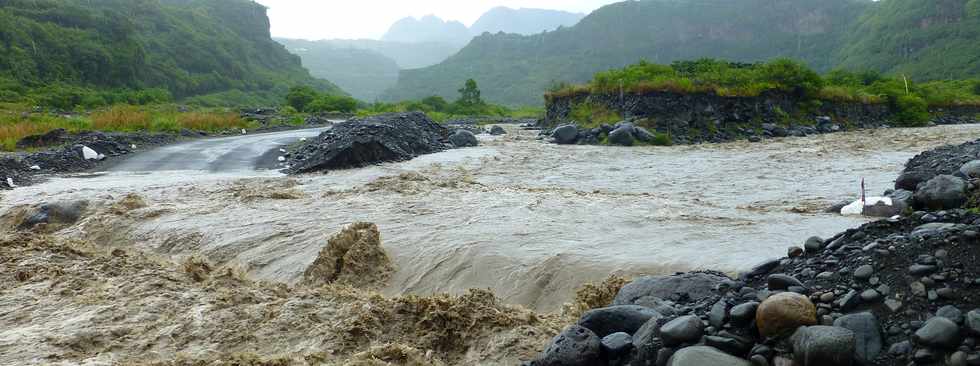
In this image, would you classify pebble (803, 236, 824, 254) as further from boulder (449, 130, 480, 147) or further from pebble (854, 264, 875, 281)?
boulder (449, 130, 480, 147)

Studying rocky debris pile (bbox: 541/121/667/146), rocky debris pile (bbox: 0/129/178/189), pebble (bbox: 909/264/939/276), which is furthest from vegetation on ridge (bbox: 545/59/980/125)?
pebble (bbox: 909/264/939/276)

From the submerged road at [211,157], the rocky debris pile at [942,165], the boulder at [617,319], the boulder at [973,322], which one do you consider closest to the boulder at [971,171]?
the rocky debris pile at [942,165]

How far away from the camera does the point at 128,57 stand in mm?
64188

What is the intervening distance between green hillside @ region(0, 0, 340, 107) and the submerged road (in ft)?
90.0

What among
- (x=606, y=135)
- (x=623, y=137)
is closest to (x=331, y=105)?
(x=606, y=135)

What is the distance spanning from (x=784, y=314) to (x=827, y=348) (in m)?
0.28

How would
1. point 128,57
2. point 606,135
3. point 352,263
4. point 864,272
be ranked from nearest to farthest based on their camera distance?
point 864,272, point 352,263, point 606,135, point 128,57

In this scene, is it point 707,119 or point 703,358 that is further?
point 707,119

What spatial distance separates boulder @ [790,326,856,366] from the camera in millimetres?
3219

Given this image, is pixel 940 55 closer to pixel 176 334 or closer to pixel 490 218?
pixel 490 218

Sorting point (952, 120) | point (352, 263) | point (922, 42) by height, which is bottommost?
point (952, 120)

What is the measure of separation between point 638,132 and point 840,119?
910cm

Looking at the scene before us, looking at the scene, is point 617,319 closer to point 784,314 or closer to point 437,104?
point 784,314

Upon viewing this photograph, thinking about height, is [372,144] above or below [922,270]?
below
